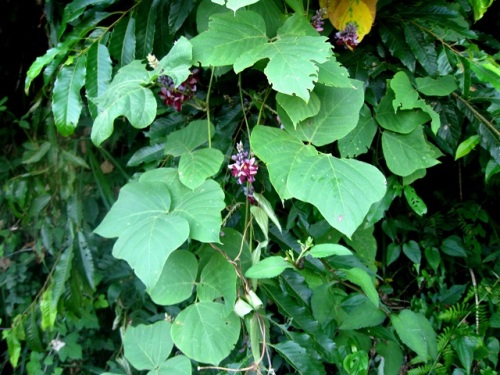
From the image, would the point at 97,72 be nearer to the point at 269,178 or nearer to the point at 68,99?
the point at 68,99

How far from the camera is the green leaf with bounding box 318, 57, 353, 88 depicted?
28.7 inches

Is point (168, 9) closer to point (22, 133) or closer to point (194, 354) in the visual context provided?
point (194, 354)

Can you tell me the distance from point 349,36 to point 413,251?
2.25 ft

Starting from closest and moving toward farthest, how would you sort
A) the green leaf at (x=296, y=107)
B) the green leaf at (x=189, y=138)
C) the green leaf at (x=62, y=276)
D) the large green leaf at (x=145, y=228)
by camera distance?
the large green leaf at (x=145, y=228)
the green leaf at (x=296, y=107)
the green leaf at (x=189, y=138)
the green leaf at (x=62, y=276)

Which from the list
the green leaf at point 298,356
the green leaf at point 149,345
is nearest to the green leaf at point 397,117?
the green leaf at point 298,356

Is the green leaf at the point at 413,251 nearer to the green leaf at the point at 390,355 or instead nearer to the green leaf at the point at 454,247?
the green leaf at the point at 454,247

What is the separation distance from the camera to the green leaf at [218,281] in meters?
0.71

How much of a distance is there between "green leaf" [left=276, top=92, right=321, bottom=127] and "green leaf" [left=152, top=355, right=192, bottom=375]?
1.32 feet

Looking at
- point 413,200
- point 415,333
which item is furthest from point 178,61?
point 415,333

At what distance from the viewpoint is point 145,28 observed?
0.98 m

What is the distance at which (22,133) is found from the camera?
1.69 meters

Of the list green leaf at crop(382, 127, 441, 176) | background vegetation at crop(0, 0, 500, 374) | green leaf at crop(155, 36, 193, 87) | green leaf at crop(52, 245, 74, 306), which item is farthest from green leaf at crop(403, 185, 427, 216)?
green leaf at crop(52, 245, 74, 306)

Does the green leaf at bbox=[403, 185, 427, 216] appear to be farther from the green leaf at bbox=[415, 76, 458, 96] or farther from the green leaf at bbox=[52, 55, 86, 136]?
the green leaf at bbox=[52, 55, 86, 136]

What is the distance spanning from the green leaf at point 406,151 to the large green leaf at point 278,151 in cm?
21
